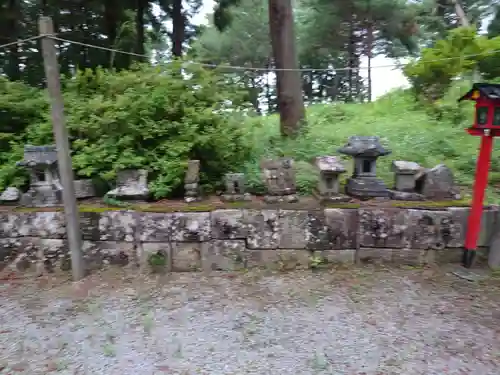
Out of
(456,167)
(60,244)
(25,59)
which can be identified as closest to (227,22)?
(25,59)

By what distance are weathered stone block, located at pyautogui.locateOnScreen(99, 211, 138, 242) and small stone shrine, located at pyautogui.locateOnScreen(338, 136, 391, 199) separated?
197 centimetres

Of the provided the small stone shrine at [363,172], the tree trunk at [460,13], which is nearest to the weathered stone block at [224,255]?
the small stone shrine at [363,172]

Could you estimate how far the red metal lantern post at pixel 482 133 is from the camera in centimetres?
300

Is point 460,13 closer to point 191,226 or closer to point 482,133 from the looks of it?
point 482,133

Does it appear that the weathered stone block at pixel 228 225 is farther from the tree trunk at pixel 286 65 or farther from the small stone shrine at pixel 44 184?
the tree trunk at pixel 286 65

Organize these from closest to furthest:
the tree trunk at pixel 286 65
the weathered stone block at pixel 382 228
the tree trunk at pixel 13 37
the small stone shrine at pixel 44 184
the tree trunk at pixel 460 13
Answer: the weathered stone block at pixel 382 228 → the small stone shrine at pixel 44 184 → the tree trunk at pixel 286 65 → the tree trunk at pixel 13 37 → the tree trunk at pixel 460 13

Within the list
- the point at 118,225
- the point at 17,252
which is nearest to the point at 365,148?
the point at 118,225

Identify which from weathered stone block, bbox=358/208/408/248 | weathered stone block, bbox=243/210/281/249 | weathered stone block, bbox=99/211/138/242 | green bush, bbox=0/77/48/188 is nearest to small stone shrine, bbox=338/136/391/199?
weathered stone block, bbox=358/208/408/248

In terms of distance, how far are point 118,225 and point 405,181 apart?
2664mm

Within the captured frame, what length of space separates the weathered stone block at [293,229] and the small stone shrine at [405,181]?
90 cm

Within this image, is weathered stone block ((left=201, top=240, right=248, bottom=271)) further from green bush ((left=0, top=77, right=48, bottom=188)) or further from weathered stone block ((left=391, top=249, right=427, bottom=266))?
green bush ((left=0, top=77, right=48, bottom=188))

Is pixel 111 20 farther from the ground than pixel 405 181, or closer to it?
farther from the ground

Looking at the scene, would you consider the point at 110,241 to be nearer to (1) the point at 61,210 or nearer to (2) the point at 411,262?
(1) the point at 61,210

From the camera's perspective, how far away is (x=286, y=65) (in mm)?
5141
